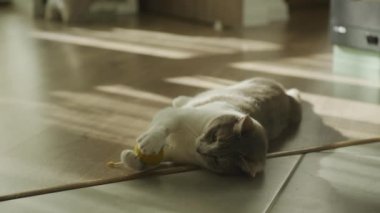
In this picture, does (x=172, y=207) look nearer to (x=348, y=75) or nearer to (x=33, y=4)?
(x=348, y=75)

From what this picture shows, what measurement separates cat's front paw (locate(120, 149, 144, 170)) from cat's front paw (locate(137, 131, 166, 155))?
0.03 m

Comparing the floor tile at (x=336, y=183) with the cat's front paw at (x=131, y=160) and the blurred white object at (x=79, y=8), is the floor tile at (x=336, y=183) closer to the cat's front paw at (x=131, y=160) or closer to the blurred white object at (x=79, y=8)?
the cat's front paw at (x=131, y=160)

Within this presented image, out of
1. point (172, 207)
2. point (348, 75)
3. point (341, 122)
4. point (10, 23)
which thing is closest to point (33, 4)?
point (10, 23)

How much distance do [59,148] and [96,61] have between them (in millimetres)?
1013

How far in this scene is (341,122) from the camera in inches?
75.1

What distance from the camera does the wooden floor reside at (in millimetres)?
1433

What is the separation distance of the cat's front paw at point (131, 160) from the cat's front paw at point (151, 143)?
0.10ft

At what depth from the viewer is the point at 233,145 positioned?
4.78 ft

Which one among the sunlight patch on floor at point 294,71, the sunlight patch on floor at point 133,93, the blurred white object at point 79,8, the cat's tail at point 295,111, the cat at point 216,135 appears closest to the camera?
the cat at point 216,135

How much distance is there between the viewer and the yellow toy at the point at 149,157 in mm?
1498

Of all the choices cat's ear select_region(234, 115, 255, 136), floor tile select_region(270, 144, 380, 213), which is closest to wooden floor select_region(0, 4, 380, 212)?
floor tile select_region(270, 144, 380, 213)

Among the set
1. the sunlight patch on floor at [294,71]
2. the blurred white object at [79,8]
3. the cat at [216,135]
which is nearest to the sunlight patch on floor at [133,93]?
the cat at [216,135]

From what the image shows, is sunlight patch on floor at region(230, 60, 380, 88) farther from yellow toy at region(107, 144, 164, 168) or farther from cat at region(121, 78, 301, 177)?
yellow toy at region(107, 144, 164, 168)

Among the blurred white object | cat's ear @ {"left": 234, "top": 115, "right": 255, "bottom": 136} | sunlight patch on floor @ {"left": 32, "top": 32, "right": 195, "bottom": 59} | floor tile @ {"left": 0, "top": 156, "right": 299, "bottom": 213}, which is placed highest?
cat's ear @ {"left": 234, "top": 115, "right": 255, "bottom": 136}
